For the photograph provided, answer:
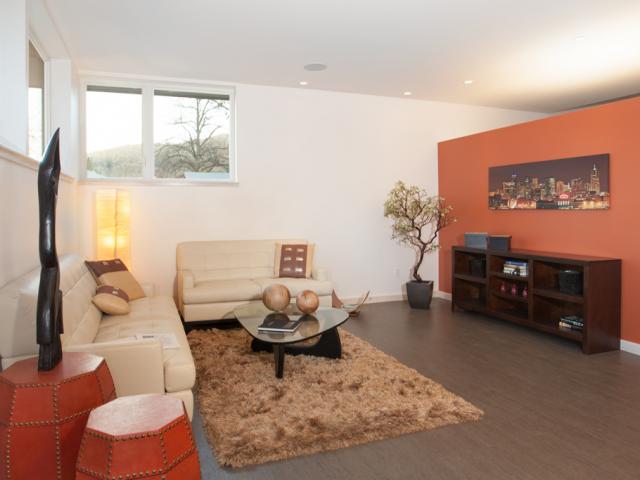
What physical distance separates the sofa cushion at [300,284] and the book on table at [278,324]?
132 cm

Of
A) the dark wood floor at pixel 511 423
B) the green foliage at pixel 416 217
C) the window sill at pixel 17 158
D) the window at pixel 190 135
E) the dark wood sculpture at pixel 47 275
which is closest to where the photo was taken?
the dark wood sculpture at pixel 47 275

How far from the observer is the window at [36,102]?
421 centimetres

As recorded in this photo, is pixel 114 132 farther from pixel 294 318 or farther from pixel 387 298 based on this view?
pixel 387 298

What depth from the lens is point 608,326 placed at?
4.30 m

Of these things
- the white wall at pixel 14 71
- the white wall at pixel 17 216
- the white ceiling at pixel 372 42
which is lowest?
the white wall at pixel 17 216

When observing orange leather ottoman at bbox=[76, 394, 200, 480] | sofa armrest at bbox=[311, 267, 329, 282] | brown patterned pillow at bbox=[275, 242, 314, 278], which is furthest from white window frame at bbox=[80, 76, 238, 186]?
orange leather ottoman at bbox=[76, 394, 200, 480]

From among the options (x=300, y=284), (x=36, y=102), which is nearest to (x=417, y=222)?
(x=300, y=284)

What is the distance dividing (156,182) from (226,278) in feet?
4.58

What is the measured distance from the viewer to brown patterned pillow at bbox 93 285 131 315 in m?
3.70

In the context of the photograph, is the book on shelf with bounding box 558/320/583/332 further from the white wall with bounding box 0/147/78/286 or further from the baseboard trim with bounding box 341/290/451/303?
the white wall with bounding box 0/147/78/286

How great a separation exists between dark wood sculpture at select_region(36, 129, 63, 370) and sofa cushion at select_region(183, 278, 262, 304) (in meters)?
2.92

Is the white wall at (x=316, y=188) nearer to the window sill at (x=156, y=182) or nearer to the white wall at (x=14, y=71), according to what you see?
the window sill at (x=156, y=182)

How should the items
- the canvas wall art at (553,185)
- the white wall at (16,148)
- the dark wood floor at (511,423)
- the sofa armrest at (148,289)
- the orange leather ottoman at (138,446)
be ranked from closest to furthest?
the orange leather ottoman at (138,446)
the dark wood floor at (511,423)
the white wall at (16,148)
the canvas wall art at (553,185)
the sofa armrest at (148,289)

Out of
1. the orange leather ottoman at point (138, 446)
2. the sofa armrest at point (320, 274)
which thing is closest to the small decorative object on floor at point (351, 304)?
Result: the sofa armrest at point (320, 274)
